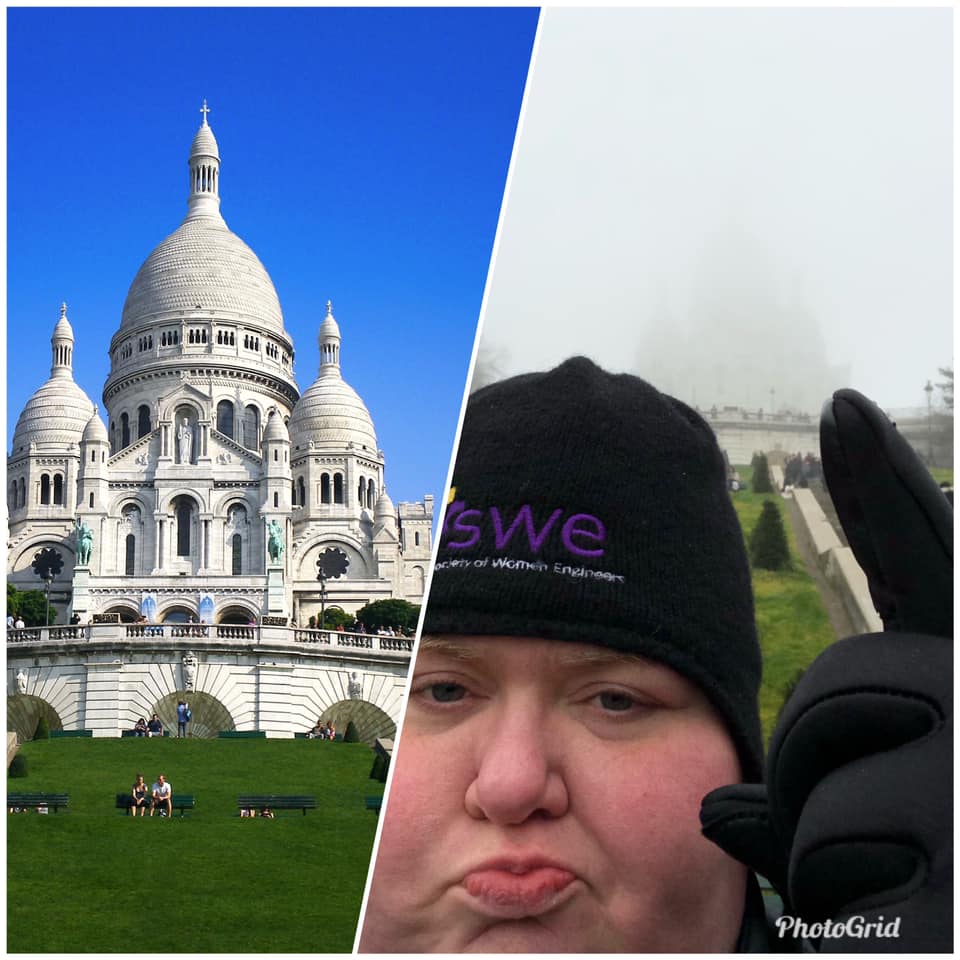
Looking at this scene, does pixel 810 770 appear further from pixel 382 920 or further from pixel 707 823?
pixel 382 920

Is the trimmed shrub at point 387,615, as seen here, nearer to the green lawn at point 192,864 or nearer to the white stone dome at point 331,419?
the white stone dome at point 331,419

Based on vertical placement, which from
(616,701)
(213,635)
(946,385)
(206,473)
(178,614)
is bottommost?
(616,701)

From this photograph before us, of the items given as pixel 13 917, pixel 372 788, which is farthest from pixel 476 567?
pixel 372 788

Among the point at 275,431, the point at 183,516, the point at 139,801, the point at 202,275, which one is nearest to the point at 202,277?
the point at 202,275

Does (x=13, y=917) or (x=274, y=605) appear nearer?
(x=13, y=917)

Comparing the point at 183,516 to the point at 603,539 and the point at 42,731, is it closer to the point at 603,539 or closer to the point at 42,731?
the point at 42,731
